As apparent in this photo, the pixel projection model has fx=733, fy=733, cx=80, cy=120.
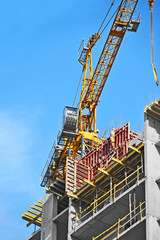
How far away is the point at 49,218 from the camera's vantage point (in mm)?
73500

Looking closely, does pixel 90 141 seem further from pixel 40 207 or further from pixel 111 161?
pixel 111 161

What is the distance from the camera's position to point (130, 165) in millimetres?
64500

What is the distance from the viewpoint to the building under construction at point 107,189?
6003cm

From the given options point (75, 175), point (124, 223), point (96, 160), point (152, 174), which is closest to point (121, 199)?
point (124, 223)

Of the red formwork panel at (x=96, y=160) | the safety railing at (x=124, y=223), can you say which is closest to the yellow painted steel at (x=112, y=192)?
the safety railing at (x=124, y=223)

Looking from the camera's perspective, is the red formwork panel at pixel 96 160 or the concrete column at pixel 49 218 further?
the concrete column at pixel 49 218

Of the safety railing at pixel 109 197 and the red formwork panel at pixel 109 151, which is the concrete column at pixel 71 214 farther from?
the red formwork panel at pixel 109 151

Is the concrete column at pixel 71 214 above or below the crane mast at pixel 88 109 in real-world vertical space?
below

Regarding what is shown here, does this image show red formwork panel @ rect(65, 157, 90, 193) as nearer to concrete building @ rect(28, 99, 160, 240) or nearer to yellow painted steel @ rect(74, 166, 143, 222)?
concrete building @ rect(28, 99, 160, 240)

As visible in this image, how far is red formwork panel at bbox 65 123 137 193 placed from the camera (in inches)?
2704

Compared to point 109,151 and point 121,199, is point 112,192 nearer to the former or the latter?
point 121,199

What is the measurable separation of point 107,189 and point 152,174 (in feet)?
27.9

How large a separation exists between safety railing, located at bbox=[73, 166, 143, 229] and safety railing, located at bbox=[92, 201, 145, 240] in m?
2.06

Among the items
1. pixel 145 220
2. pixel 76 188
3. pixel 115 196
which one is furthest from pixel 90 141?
pixel 145 220
